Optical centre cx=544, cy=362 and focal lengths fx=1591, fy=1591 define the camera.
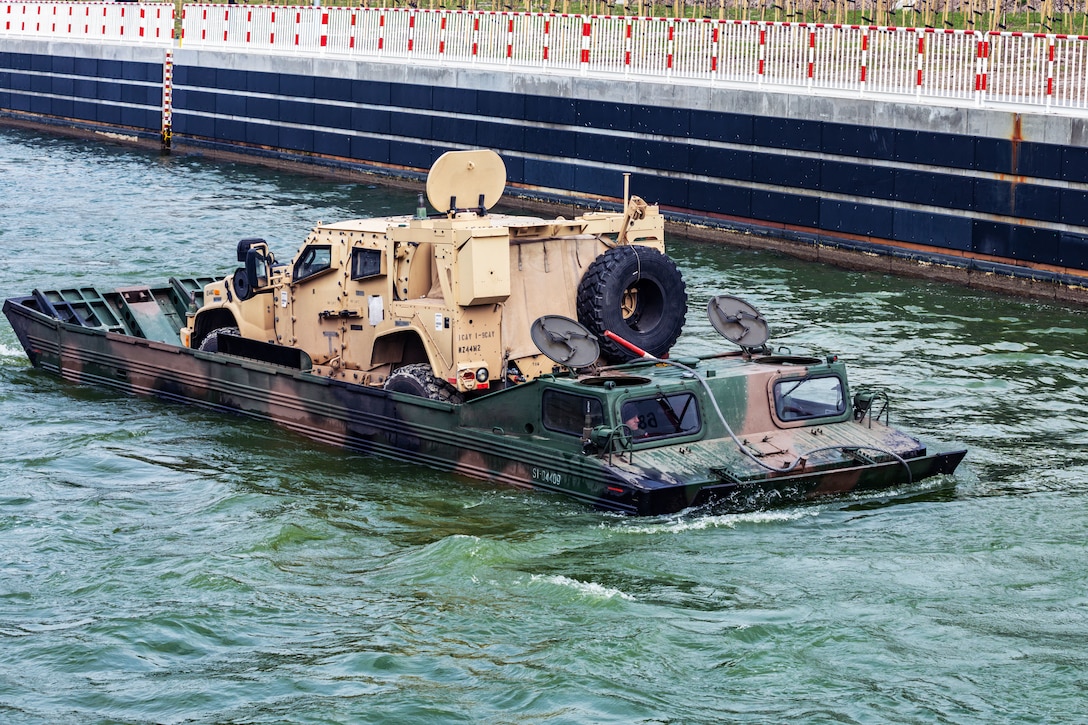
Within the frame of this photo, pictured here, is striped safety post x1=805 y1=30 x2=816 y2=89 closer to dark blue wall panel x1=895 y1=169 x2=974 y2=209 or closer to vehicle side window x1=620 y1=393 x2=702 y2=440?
dark blue wall panel x1=895 y1=169 x2=974 y2=209

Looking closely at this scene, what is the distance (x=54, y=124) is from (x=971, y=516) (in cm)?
3868

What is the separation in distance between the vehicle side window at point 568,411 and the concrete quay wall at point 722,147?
12.5 meters

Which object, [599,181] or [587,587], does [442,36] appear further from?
[587,587]

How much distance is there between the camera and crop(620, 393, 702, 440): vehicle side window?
15.0 meters

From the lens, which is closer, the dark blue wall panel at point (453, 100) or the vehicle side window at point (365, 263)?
the vehicle side window at point (365, 263)

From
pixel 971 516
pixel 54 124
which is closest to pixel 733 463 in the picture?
pixel 971 516

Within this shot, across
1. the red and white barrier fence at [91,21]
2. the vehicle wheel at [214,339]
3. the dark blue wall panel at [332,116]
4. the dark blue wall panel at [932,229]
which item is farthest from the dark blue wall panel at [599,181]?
the red and white barrier fence at [91,21]

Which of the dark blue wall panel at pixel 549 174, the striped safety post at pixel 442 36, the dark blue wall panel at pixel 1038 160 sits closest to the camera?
the dark blue wall panel at pixel 1038 160

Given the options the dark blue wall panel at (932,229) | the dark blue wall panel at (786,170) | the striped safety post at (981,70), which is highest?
the striped safety post at (981,70)

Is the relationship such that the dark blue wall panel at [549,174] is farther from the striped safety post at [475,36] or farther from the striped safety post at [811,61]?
the striped safety post at [811,61]

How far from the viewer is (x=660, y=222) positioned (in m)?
18.2

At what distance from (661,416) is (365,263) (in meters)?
4.13

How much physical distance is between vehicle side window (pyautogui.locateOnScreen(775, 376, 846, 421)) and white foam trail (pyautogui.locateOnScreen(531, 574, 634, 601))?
365 centimetres

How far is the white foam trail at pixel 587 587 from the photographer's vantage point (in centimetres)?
1276
